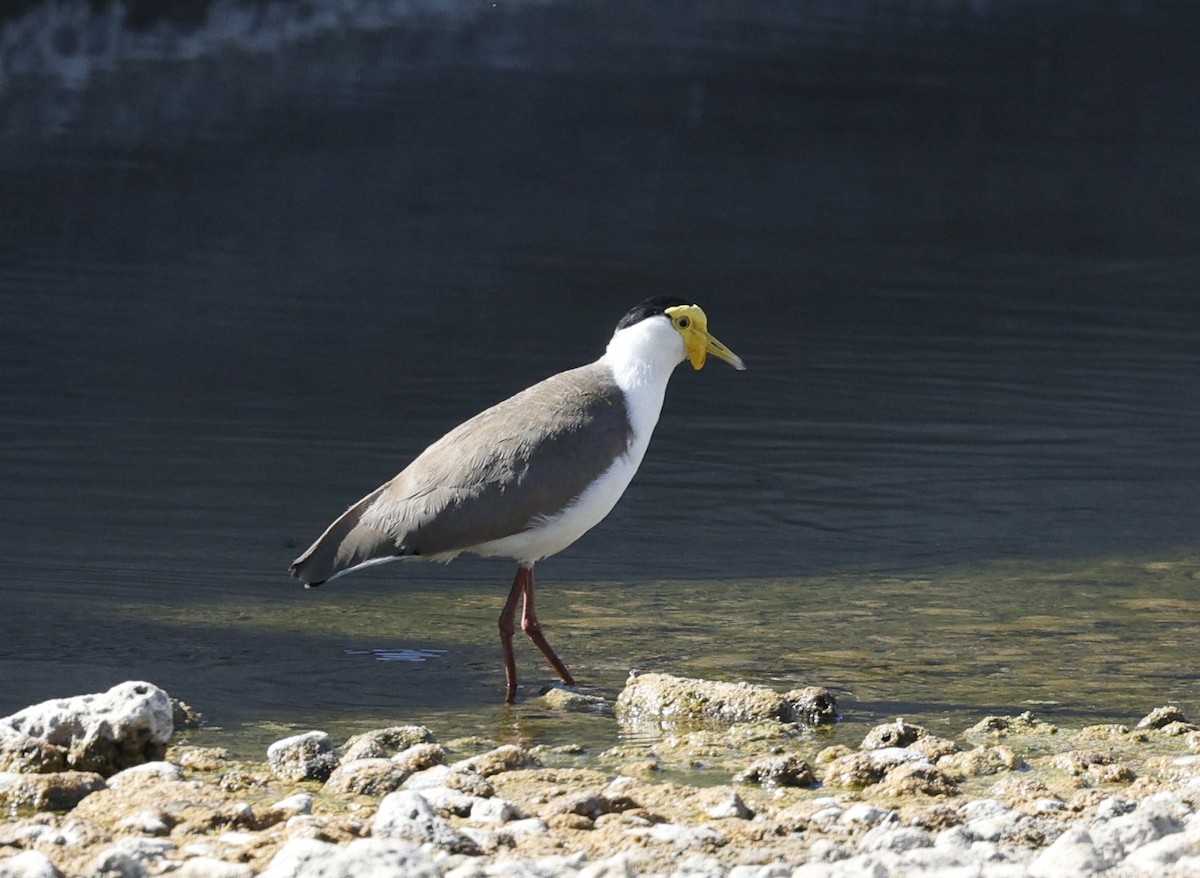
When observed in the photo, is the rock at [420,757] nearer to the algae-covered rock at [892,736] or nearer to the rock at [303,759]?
the rock at [303,759]

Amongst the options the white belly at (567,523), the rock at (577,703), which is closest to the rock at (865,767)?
the rock at (577,703)

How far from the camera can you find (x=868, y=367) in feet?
46.3

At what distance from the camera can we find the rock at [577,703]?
7.16 meters

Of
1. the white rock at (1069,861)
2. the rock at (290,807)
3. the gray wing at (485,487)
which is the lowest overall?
the rock at (290,807)

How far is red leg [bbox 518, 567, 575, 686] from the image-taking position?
24.6 ft

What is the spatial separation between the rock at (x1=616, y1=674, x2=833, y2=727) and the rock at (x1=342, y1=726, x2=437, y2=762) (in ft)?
2.56

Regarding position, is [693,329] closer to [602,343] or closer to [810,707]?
[810,707]

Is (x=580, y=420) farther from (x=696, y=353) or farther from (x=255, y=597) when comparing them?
(x=255, y=597)

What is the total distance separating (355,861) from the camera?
4504 millimetres

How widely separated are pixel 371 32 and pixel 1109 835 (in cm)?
2498

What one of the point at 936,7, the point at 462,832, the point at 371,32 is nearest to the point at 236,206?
the point at 371,32

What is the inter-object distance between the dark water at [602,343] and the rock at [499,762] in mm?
774

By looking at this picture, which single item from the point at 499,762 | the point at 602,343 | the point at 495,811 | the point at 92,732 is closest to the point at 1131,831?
the point at 495,811

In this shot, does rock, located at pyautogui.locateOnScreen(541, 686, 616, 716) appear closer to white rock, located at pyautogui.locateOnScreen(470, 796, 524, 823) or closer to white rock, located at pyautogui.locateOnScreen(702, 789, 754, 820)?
white rock, located at pyautogui.locateOnScreen(702, 789, 754, 820)
